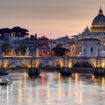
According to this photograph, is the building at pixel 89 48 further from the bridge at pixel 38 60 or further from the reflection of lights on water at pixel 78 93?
the reflection of lights on water at pixel 78 93

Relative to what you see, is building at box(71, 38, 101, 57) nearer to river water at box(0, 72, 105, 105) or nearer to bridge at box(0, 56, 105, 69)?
bridge at box(0, 56, 105, 69)

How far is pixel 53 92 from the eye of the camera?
286 ft

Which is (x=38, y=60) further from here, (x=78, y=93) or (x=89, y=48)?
(x=89, y=48)

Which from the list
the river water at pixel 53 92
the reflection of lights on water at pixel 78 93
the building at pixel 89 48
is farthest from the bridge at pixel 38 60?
the building at pixel 89 48

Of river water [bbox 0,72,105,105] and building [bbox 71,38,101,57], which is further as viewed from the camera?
building [bbox 71,38,101,57]

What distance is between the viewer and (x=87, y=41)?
181m

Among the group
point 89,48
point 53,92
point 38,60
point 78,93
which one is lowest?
point 78,93

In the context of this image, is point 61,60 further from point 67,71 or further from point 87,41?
point 87,41

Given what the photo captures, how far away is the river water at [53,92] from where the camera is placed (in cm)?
7781

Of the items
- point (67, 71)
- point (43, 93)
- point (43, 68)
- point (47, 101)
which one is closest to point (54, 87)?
point (43, 93)

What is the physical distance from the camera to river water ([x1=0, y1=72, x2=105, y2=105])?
255 ft

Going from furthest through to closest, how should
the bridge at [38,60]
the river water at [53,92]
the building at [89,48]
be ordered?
the building at [89,48], the bridge at [38,60], the river water at [53,92]

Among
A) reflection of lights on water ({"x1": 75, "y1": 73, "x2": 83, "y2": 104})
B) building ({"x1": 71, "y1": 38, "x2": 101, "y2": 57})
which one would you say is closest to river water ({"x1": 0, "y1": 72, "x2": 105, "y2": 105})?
reflection of lights on water ({"x1": 75, "y1": 73, "x2": 83, "y2": 104})

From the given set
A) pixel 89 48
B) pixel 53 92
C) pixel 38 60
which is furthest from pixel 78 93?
pixel 89 48
